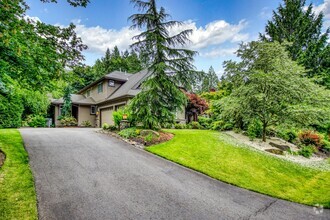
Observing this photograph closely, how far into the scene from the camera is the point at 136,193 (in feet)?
15.3

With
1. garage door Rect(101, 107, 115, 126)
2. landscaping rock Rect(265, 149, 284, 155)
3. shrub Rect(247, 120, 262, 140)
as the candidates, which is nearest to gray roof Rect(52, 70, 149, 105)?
garage door Rect(101, 107, 115, 126)

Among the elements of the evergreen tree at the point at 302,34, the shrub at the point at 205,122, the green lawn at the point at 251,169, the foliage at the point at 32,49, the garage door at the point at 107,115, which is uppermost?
the evergreen tree at the point at 302,34

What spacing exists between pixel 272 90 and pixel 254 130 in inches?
111

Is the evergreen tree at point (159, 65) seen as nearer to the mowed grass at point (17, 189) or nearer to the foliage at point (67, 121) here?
the mowed grass at point (17, 189)

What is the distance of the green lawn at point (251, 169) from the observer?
5.53m

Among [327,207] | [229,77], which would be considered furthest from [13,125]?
[327,207]

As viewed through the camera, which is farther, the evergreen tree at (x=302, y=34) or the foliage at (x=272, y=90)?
the evergreen tree at (x=302, y=34)

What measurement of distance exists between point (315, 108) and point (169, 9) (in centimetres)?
933

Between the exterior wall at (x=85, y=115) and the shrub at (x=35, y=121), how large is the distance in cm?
343

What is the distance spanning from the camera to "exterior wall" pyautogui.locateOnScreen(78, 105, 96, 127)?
840 inches

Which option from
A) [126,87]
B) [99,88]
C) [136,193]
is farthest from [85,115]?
[136,193]

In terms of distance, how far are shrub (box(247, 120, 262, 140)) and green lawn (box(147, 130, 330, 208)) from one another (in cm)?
217

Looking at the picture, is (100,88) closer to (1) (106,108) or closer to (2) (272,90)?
(1) (106,108)

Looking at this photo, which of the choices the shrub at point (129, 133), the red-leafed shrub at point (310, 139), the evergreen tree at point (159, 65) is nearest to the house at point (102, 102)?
the evergreen tree at point (159, 65)
